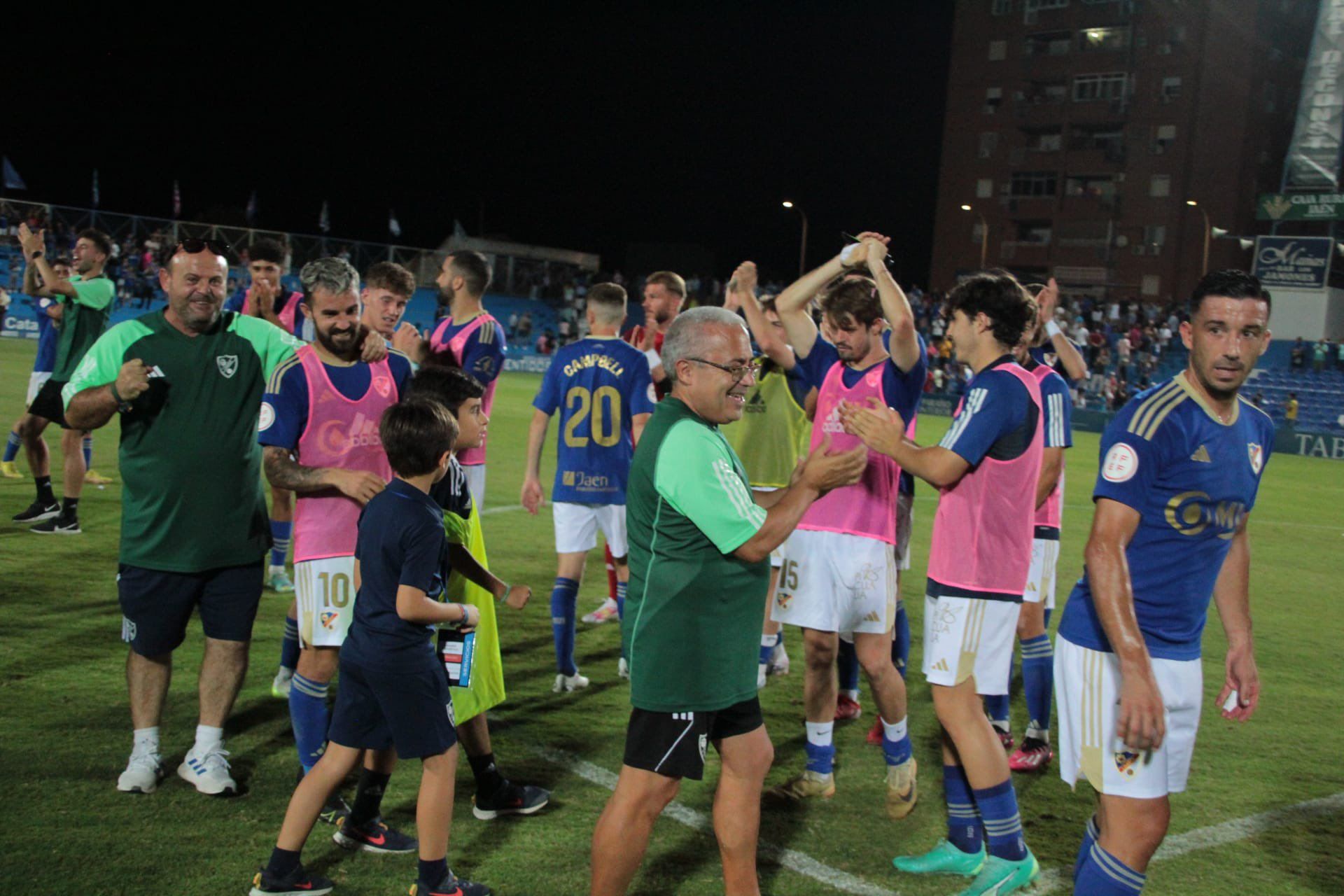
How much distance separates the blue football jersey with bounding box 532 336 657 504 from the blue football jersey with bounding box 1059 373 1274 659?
12.2ft

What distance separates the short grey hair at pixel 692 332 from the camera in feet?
10.9

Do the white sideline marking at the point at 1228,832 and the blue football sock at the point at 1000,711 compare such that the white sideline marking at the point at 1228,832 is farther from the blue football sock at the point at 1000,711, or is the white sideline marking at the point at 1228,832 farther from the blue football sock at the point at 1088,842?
the blue football sock at the point at 1000,711

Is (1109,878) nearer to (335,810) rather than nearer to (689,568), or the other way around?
(689,568)

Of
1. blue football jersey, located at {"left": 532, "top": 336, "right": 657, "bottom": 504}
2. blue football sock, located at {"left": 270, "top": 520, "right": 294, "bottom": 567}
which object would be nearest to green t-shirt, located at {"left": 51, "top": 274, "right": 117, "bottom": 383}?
blue football sock, located at {"left": 270, "top": 520, "right": 294, "bottom": 567}

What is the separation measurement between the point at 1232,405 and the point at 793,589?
7.18 ft

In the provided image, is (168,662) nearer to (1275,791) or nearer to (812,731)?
(812,731)

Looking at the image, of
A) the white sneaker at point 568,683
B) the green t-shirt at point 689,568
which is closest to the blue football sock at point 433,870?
the green t-shirt at point 689,568

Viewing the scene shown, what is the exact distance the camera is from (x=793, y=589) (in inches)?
199

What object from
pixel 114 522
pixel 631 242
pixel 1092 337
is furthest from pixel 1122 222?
pixel 114 522

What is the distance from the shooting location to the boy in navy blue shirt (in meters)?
3.70

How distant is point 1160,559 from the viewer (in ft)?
11.1

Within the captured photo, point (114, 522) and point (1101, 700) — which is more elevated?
point (1101, 700)

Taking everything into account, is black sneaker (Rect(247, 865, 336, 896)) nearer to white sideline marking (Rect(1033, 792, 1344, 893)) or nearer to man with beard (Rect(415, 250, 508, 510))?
white sideline marking (Rect(1033, 792, 1344, 893))

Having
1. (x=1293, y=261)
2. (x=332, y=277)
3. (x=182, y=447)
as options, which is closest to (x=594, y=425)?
(x=332, y=277)
